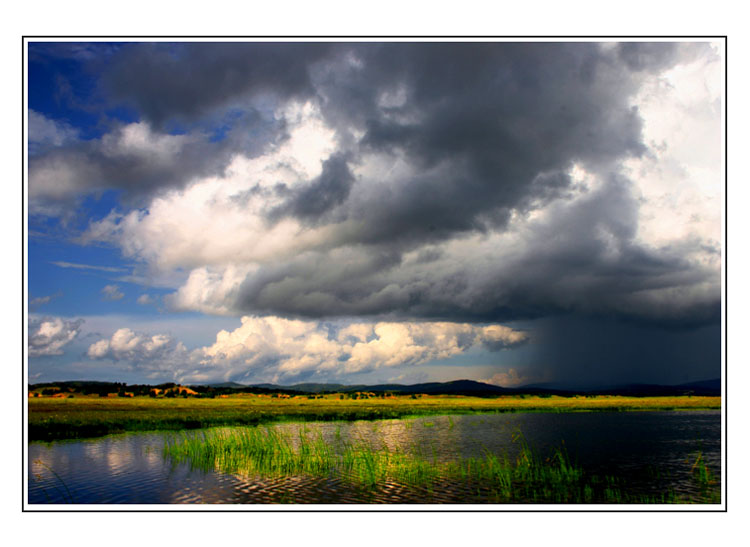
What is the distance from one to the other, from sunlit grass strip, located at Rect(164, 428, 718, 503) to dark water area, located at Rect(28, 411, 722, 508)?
1100 mm

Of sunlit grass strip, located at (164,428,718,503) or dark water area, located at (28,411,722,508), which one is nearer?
dark water area, located at (28,411,722,508)

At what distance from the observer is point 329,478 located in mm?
29422

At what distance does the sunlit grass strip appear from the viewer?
1024 inches

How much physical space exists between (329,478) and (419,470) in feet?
18.9

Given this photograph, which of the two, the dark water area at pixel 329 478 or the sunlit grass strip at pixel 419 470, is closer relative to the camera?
the dark water area at pixel 329 478

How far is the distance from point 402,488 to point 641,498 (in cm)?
1283

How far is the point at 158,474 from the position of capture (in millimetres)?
30625

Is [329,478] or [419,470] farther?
[419,470]

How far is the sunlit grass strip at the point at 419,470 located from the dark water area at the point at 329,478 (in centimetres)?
110

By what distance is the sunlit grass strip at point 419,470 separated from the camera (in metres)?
26.0

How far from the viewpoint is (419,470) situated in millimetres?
30438
